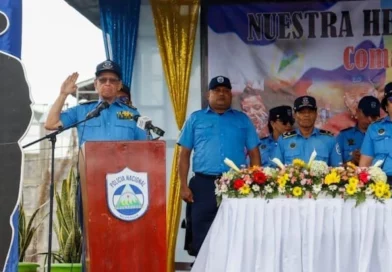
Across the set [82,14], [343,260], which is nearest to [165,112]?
[82,14]

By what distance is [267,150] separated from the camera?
8.07 m

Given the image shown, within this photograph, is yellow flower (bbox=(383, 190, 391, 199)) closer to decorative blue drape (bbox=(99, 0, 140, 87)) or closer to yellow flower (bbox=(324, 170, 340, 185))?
yellow flower (bbox=(324, 170, 340, 185))

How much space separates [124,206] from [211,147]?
2013 millimetres

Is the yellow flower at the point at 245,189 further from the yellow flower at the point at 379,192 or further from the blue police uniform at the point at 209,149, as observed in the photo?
the blue police uniform at the point at 209,149

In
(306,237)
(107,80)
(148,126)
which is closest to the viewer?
(148,126)

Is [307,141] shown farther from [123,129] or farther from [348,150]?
[123,129]

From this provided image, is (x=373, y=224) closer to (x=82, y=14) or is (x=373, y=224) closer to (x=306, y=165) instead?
(x=306, y=165)

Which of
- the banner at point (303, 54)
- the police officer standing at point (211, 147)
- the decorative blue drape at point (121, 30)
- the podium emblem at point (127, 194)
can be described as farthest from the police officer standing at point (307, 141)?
the podium emblem at point (127, 194)

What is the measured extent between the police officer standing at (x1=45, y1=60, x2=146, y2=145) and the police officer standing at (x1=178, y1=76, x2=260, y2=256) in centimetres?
93

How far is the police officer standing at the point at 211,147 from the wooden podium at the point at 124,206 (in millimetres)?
1757

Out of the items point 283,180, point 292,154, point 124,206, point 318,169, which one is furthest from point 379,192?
point 292,154

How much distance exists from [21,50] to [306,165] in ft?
7.26

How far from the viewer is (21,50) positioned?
575 centimetres

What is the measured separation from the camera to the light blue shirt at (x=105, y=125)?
625cm
